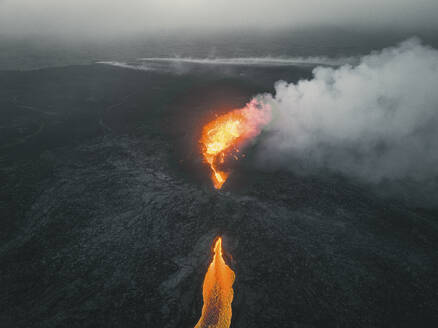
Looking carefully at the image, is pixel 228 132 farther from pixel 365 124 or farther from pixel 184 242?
pixel 184 242

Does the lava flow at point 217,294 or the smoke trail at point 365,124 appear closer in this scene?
the lava flow at point 217,294

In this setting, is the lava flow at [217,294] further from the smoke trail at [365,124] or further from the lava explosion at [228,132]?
the smoke trail at [365,124]

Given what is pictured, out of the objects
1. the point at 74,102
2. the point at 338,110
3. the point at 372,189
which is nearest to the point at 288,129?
the point at 338,110

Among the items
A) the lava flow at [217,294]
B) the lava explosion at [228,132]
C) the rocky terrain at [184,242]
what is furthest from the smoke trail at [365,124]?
the lava flow at [217,294]

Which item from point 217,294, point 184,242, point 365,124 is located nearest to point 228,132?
point 365,124

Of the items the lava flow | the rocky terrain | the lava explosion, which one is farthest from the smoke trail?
the lava flow

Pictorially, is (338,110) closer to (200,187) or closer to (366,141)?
(366,141)

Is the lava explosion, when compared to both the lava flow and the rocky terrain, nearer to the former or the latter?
the rocky terrain
